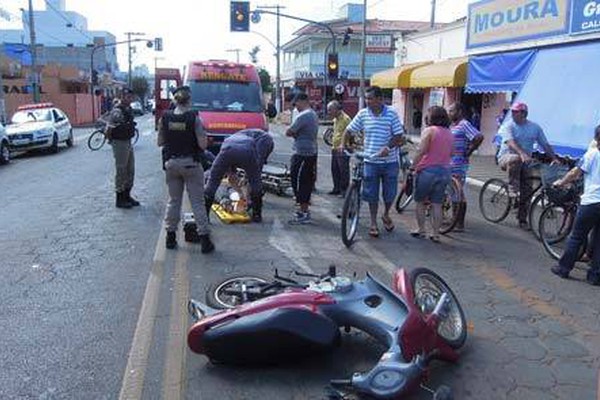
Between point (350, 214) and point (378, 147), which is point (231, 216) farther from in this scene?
point (378, 147)

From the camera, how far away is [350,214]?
819 centimetres

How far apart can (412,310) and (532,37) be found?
1314 cm

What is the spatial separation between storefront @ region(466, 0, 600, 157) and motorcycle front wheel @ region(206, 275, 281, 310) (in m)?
8.85

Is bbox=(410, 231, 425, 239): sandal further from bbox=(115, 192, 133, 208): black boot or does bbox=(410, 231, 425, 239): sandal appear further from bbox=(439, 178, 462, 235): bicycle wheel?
bbox=(115, 192, 133, 208): black boot

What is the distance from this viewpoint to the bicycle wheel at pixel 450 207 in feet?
29.3

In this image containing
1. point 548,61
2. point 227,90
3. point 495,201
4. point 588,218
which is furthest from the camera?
point 227,90

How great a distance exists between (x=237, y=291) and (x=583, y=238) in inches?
148

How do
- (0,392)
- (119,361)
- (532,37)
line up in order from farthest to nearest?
(532,37), (119,361), (0,392)

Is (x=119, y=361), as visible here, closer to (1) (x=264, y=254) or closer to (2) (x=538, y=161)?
(1) (x=264, y=254)

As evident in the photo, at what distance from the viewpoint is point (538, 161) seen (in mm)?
9406

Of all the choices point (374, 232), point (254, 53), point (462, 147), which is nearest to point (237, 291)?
point (374, 232)

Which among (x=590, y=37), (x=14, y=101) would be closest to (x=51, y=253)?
(x=590, y=37)

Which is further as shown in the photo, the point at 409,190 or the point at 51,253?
the point at 409,190

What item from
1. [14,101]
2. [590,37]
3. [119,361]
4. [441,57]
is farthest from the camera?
[14,101]
